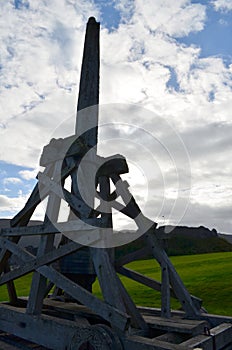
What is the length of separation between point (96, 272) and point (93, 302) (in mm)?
426

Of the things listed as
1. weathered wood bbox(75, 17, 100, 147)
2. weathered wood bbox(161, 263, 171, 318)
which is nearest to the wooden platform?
weathered wood bbox(161, 263, 171, 318)

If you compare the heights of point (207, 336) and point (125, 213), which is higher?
point (125, 213)

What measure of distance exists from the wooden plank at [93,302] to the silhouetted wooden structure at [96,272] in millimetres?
13

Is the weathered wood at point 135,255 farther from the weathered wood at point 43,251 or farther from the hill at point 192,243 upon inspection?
the hill at point 192,243

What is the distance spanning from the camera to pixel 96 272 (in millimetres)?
4941

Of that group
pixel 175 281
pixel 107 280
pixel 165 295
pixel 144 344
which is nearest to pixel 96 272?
pixel 107 280

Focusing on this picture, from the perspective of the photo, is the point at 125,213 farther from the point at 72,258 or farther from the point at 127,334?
the point at 127,334

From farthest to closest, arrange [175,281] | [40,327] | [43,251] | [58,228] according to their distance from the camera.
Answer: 1. [175,281]
2. [43,251]
3. [58,228]
4. [40,327]

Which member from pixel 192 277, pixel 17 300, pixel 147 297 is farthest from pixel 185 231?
pixel 17 300

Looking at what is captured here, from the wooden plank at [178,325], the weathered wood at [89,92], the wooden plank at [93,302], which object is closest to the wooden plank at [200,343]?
the wooden plank at [178,325]

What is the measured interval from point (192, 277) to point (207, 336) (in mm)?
10739

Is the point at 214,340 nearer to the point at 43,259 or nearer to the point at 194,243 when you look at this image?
the point at 43,259

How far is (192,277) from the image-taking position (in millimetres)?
15133

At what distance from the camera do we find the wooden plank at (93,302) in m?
4.45
